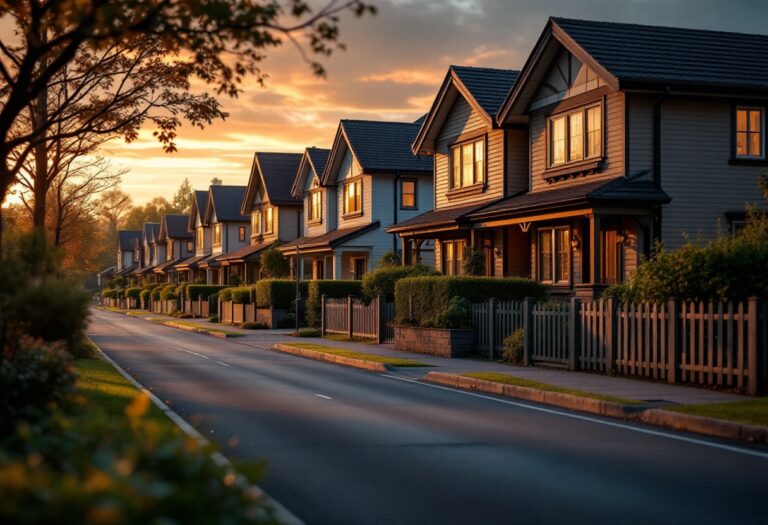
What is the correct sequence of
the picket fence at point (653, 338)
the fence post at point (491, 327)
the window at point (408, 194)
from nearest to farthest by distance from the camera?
1. the picket fence at point (653, 338)
2. the fence post at point (491, 327)
3. the window at point (408, 194)

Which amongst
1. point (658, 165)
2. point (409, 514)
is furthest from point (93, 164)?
point (409, 514)

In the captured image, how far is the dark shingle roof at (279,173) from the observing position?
63.5 meters

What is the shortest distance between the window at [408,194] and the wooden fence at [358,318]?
1126cm

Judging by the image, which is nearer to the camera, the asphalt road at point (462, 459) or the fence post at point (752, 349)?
the asphalt road at point (462, 459)

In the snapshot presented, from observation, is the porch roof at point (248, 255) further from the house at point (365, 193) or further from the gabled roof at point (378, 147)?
the gabled roof at point (378, 147)

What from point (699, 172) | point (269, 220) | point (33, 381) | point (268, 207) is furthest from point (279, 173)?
point (33, 381)

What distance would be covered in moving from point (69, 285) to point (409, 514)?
4144 millimetres

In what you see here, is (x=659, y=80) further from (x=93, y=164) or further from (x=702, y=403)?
(x=93, y=164)

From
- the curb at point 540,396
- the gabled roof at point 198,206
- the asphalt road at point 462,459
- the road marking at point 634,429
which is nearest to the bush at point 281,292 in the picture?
the curb at point 540,396

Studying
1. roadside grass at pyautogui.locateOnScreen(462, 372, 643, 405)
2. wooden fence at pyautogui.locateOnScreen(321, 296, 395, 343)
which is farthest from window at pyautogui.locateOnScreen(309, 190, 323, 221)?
roadside grass at pyautogui.locateOnScreen(462, 372, 643, 405)

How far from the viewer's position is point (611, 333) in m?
19.6

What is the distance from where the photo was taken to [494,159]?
1373 inches

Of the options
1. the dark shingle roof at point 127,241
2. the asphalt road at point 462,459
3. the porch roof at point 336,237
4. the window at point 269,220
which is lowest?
the asphalt road at point 462,459

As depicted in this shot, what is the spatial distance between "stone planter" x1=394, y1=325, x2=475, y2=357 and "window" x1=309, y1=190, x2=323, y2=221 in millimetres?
27447
